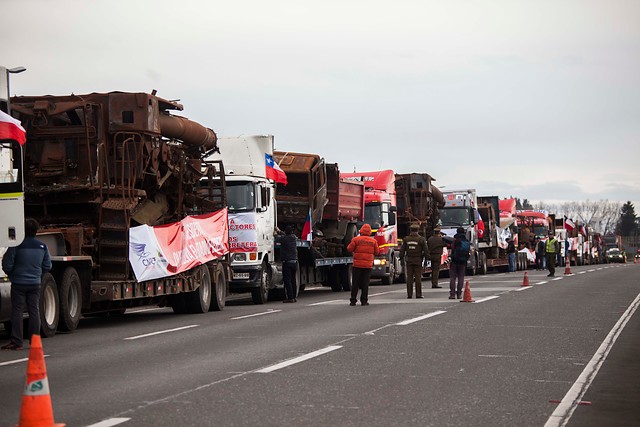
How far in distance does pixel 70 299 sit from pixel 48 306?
89 cm

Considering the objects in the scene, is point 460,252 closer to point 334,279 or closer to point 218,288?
point 218,288

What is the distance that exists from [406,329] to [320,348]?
10.4 ft

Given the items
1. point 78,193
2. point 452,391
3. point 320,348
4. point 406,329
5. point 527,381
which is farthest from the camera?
point 78,193

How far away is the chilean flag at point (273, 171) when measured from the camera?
26.9 metres

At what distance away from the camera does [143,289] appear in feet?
67.5

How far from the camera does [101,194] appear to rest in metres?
19.5

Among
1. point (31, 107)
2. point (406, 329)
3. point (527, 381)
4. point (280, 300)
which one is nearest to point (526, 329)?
point (406, 329)

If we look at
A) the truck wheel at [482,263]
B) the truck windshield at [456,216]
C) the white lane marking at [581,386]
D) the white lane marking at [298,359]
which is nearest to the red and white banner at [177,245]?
the white lane marking at [298,359]

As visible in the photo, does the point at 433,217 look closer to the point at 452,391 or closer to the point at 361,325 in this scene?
the point at 361,325

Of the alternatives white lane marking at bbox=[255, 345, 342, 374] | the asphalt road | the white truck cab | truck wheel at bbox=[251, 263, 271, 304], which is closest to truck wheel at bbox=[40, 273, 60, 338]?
the asphalt road

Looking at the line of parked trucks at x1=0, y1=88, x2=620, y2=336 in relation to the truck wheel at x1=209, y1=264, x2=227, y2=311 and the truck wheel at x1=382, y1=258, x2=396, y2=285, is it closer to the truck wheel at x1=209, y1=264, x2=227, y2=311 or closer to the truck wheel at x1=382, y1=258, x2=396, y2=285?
the truck wheel at x1=209, y1=264, x2=227, y2=311

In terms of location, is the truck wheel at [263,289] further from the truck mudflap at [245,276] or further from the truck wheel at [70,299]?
the truck wheel at [70,299]

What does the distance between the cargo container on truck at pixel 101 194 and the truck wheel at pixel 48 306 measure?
15.1 inches

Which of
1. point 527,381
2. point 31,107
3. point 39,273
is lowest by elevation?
point 527,381
